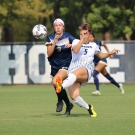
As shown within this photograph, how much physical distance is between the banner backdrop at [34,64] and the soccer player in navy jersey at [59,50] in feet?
56.0

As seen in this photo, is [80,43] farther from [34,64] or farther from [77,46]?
[34,64]

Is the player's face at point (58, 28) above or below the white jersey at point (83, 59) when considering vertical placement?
above

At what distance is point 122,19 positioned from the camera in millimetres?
37250

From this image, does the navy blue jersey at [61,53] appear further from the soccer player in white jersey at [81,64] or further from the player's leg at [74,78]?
the player's leg at [74,78]

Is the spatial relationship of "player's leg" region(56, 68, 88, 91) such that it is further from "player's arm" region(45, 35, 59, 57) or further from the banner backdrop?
the banner backdrop

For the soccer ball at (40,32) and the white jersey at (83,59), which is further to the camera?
the soccer ball at (40,32)

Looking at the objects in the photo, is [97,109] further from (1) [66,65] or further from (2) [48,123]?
(2) [48,123]

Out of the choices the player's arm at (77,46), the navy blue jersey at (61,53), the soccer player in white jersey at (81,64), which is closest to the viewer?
the player's arm at (77,46)

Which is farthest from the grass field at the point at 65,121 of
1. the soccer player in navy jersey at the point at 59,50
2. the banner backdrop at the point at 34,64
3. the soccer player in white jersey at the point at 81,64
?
the banner backdrop at the point at 34,64

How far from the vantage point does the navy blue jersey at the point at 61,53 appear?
13.0 meters

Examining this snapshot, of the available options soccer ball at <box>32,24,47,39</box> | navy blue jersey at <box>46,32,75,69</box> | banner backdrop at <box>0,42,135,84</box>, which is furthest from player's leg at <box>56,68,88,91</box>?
banner backdrop at <box>0,42,135,84</box>

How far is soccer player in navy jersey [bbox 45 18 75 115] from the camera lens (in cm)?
1284

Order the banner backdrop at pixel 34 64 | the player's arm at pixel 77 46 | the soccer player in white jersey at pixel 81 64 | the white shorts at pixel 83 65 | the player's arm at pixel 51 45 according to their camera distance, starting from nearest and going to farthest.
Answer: the player's arm at pixel 77 46 < the soccer player in white jersey at pixel 81 64 < the white shorts at pixel 83 65 < the player's arm at pixel 51 45 < the banner backdrop at pixel 34 64

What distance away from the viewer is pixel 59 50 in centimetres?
1310
